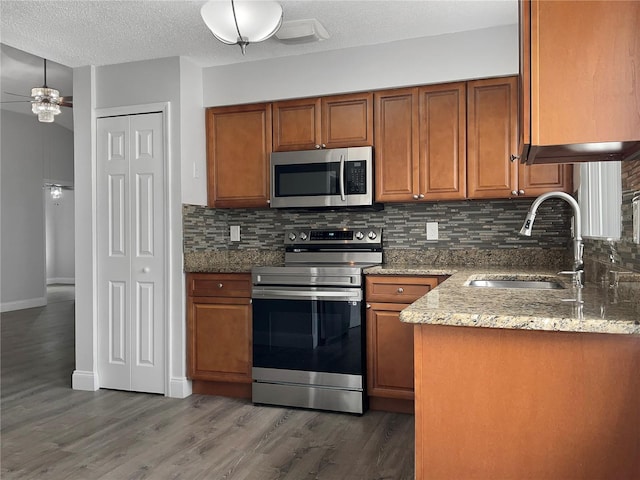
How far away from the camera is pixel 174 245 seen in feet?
12.9

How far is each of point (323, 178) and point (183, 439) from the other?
1869mm

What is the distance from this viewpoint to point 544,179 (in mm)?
3439

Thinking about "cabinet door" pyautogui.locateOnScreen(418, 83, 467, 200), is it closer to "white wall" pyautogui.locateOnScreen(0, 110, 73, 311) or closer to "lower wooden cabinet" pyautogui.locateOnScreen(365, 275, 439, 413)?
"lower wooden cabinet" pyautogui.locateOnScreen(365, 275, 439, 413)

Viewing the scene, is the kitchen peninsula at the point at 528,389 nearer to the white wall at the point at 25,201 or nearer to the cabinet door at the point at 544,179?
the cabinet door at the point at 544,179

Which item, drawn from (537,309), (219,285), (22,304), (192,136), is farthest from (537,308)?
(22,304)

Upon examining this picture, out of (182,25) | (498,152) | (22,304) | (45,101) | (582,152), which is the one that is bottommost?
(22,304)

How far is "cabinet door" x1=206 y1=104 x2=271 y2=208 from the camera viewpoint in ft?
13.3

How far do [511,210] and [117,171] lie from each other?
2.82m

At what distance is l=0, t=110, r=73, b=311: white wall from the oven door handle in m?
5.93

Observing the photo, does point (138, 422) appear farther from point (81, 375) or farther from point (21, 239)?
point (21, 239)

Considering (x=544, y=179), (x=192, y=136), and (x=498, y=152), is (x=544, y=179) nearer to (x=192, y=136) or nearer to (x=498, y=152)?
(x=498, y=152)

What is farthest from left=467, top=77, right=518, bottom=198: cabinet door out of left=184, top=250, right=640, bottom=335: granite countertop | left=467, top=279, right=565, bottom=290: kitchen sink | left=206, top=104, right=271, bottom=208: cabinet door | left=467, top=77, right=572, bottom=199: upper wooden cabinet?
left=206, top=104, right=271, bottom=208: cabinet door

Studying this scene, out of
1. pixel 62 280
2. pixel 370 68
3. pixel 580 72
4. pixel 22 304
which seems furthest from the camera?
pixel 62 280

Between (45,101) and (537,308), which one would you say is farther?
(45,101)
